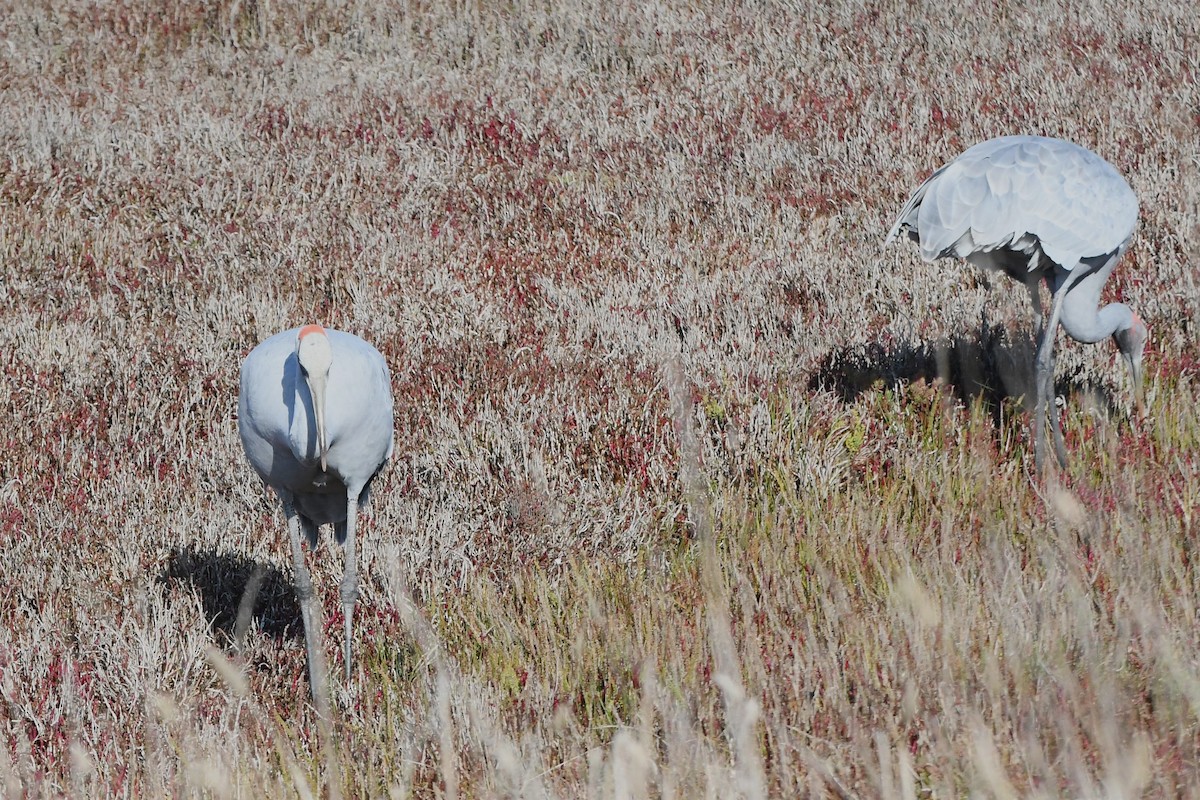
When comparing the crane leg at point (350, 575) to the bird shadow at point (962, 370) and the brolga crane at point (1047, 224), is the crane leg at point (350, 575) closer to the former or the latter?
the bird shadow at point (962, 370)

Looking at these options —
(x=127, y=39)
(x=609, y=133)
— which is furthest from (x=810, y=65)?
(x=127, y=39)

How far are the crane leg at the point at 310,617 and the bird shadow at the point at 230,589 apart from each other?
0.24m

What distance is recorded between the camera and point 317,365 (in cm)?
314

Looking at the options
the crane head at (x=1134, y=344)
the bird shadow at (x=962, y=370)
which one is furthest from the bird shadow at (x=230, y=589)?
the crane head at (x=1134, y=344)

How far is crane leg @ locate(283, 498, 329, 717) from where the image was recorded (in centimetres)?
338

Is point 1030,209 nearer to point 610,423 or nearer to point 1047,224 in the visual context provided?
point 1047,224

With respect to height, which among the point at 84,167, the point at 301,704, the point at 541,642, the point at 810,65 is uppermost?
the point at 810,65

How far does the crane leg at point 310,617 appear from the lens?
3.38 m

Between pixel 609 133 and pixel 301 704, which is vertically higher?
pixel 609 133

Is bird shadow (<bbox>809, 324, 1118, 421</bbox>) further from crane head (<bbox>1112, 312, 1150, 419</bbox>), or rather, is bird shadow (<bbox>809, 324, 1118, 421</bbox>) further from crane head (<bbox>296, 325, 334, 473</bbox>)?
crane head (<bbox>296, 325, 334, 473</bbox>)

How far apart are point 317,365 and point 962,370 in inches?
111

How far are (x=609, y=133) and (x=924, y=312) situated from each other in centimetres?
346

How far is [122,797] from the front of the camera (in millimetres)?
2824

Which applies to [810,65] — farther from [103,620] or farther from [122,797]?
[122,797]
